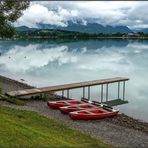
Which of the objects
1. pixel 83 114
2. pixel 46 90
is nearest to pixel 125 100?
pixel 46 90

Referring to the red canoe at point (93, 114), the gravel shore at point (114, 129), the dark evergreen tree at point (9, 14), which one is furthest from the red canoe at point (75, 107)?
the dark evergreen tree at point (9, 14)

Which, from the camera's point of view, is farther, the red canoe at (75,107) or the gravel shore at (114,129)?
the red canoe at (75,107)

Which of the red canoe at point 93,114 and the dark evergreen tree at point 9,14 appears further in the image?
the dark evergreen tree at point 9,14

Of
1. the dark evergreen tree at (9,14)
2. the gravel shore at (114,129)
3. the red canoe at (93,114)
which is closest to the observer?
the gravel shore at (114,129)

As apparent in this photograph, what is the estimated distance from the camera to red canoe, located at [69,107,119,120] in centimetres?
3267

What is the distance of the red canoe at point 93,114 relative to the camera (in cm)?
3267

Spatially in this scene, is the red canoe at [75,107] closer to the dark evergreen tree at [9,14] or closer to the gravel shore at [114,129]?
the gravel shore at [114,129]

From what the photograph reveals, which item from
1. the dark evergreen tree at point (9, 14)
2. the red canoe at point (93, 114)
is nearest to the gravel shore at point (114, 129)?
the red canoe at point (93, 114)

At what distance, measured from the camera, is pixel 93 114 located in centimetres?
3359

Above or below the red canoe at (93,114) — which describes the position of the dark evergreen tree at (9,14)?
above

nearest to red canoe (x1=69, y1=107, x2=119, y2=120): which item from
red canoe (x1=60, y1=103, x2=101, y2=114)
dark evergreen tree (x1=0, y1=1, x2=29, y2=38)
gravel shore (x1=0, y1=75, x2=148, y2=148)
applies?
gravel shore (x1=0, y1=75, x2=148, y2=148)

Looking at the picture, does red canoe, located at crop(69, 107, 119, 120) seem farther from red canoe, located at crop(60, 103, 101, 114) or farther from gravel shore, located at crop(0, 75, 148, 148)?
red canoe, located at crop(60, 103, 101, 114)

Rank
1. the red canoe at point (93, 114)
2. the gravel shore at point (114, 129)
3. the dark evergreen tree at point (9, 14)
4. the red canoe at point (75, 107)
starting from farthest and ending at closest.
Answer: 1. the dark evergreen tree at point (9, 14)
2. the red canoe at point (75, 107)
3. the red canoe at point (93, 114)
4. the gravel shore at point (114, 129)

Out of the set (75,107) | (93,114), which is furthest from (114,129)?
(75,107)
